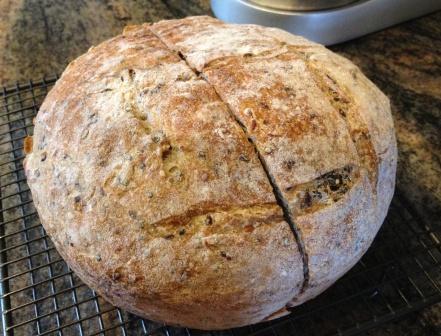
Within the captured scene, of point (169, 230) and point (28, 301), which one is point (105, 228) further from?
point (28, 301)

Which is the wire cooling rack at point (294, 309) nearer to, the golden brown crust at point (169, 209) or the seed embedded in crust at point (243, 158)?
the golden brown crust at point (169, 209)

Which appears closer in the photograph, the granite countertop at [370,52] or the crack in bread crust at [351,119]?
the crack in bread crust at [351,119]

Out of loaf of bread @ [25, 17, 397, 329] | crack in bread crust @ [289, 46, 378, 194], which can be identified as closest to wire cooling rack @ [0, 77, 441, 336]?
loaf of bread @ [25, 17, 397, 329]

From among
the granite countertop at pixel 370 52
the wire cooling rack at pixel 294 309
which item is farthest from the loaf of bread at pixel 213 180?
the granite countertop at pixel 370 52

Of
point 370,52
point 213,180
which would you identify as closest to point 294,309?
point 213,180

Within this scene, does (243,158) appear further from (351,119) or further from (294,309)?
(294,309)
